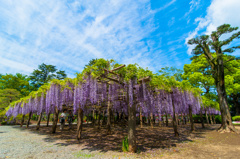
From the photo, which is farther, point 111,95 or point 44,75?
point 44,75

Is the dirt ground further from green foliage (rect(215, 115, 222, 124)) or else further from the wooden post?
green foliage (rect(215, 115, 222, 124))

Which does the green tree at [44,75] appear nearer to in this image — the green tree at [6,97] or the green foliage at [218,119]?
the green tree at [6,97]

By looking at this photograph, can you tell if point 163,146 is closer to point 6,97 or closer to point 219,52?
point 219,52

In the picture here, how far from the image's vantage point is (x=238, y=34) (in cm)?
1087

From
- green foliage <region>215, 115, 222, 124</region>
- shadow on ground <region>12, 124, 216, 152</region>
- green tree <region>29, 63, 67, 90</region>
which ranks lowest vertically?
green foliage <region>215, 115, 222, 124</region>

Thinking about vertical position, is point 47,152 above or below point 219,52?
below

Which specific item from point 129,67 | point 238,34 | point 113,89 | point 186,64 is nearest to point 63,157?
point 113,89

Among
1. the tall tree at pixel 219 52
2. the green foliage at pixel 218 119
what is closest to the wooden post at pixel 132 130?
the tall tree at pixel 219 52

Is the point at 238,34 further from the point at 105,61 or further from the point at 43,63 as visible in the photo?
the point at 43,63

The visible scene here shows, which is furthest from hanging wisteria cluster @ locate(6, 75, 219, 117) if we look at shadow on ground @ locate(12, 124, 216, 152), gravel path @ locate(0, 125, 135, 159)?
gravel path @ locate(0, 125, 135, 159)

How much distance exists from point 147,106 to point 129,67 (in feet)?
14.6

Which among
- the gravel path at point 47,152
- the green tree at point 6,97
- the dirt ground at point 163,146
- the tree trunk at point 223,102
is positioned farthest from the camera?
the green tree at point 6,97

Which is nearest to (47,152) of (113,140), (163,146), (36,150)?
(36,150)

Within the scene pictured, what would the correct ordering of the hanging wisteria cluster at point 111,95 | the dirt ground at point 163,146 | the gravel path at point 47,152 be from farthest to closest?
the hanging wisteria cluster at point 111,95 < the dirt ground at point 163,146 < the gravel path at point 47,152
